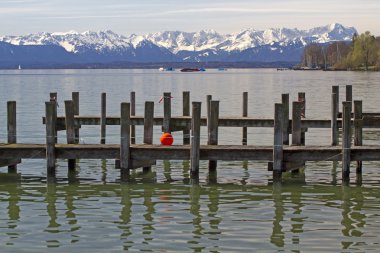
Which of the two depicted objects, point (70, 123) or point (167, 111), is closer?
point (70, 123)

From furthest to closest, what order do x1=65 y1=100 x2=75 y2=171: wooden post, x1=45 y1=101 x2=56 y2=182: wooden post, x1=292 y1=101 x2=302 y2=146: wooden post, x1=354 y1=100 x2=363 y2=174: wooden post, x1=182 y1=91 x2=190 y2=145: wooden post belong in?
1. x1=182 y1=91 x2=190 y2=145: wooden post
2. x1=65 y1=100 x2=75 y2=171: wooden post
3. x1=354 y1=100 x2=363 y2=174: wooden post
4. x1=292 y1=101 x2=302 y2=146: wooden post
5. x1=45 y1=101 x2=56 y2=182: wooden post

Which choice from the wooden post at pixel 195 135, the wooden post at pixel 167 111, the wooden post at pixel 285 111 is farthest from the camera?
the wooden post at pixel 167 111

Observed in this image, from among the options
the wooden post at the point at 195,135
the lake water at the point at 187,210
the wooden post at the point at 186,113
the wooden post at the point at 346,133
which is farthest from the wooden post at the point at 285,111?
the wooden post at the point at 186,113

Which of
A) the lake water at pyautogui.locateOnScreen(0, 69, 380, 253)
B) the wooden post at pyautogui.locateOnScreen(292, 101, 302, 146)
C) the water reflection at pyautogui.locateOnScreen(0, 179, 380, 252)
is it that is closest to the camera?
the lake water at pyautogui.locateOnScreen(0, 69, 380, 253)

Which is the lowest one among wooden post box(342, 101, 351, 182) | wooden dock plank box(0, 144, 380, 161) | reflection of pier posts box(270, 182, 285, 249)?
reflection of pier posts box(270, 182, 285, 249)

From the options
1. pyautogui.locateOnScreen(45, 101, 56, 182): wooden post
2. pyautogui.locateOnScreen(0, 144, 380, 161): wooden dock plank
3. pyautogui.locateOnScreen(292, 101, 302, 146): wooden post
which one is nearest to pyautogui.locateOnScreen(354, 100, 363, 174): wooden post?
pyautogui.locateOnScreen(292, 101, 302, 146): wooden post

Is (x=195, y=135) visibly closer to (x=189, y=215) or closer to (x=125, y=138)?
(x=125, y=138)

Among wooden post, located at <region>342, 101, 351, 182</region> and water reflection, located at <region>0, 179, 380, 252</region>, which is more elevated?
wooden post, located at <region>342, 101, 351, 182</region>

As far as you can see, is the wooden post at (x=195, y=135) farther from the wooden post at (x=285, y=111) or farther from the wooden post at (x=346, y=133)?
the wooden post at (x=346, y=133)

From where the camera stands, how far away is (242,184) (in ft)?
90.8

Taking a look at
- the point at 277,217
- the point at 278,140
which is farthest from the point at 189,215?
the point at 278,140

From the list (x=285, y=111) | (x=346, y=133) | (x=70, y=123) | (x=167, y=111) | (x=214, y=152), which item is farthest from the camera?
(x=167, y=111)

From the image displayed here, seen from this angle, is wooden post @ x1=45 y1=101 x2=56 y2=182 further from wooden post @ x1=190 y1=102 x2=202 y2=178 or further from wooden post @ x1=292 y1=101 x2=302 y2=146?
wooden post @ x1=292 y1=101 x2=302 y2=146

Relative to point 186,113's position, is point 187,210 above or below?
below
